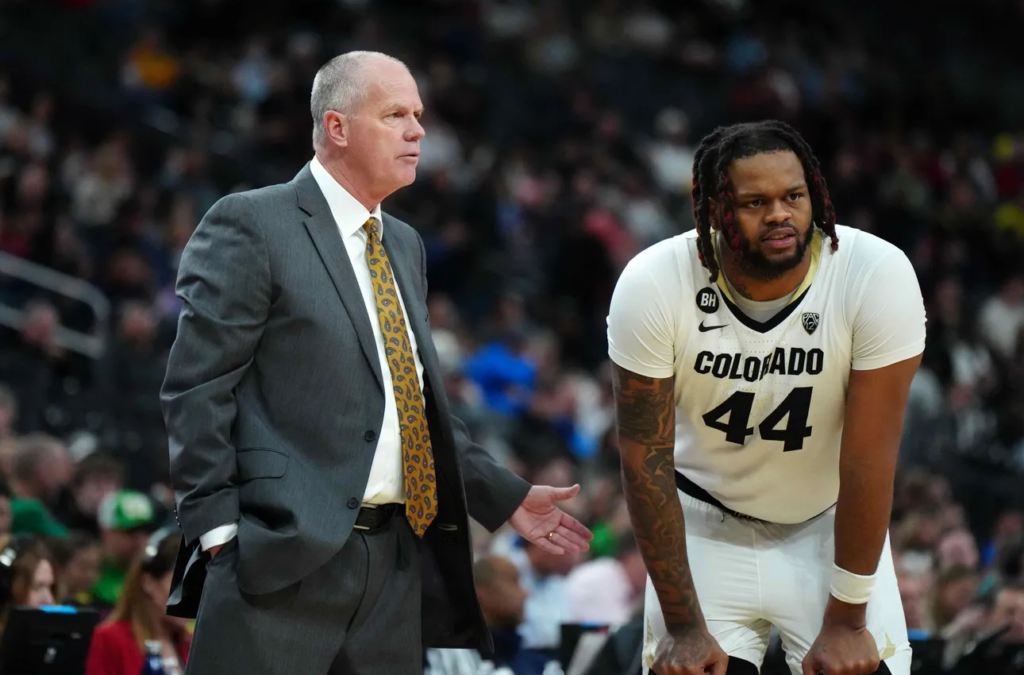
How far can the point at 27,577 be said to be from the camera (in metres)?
5.14

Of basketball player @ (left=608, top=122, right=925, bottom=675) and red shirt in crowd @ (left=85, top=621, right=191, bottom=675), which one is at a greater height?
basketball player @ (left=608, top=122, right=925, bottom=675)

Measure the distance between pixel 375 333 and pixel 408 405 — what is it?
0.70 feet

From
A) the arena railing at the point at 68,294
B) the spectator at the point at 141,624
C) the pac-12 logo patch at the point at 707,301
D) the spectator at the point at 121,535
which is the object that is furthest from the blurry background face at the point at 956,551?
the arena railing at the point at 68,294

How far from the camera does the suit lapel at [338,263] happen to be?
3.73 m

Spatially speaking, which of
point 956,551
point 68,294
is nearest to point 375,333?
point 956,551

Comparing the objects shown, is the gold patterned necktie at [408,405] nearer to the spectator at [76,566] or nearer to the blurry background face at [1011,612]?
the spectator at [76,566]

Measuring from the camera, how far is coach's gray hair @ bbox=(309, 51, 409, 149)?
12.6 ft

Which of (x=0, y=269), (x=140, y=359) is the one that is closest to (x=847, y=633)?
(x=140, y=359)

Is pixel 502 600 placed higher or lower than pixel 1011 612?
higher

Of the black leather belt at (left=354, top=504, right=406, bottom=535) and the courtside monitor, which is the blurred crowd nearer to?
the courtside monitor

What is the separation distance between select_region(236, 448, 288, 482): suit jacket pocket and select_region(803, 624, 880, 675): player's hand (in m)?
1.53

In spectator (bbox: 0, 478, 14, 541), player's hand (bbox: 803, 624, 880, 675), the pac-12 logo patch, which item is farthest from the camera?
spectator (bbox: 0, 478, 14, 541)

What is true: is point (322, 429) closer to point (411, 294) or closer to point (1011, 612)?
point (411, 294)

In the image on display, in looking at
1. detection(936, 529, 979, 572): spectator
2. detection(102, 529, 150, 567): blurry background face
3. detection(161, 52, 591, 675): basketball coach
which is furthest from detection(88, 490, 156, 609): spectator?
detection(936, 529, 979, 572): spectator
